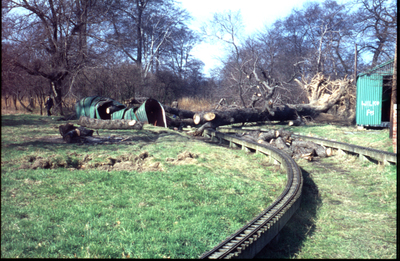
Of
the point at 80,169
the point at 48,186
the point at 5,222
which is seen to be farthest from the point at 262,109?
the point at 5,222

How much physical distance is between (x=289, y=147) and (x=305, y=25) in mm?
27430

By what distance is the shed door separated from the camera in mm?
17656

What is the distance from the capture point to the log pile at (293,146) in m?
10.4

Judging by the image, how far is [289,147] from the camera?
448 inches

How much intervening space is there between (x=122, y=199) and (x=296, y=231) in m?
2.53

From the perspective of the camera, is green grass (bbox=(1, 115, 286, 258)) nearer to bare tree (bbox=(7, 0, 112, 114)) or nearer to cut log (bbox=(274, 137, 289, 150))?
cut log (bbox=(274, 137, 289, 150))

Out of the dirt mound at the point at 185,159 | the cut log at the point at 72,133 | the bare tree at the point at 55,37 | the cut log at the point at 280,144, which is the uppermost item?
the bare tree at the point at 55,37

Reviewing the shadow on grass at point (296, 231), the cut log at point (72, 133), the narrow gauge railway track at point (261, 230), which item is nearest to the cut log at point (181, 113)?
the cut log at point (72, 133)

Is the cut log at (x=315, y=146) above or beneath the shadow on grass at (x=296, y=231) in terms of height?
above

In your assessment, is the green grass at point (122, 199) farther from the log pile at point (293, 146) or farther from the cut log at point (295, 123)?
the cut log at point (295, 123)

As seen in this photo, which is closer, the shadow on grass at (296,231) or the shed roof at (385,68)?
the shadow on grass at (296,231)

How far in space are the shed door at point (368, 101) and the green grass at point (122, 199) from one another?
1220 cm

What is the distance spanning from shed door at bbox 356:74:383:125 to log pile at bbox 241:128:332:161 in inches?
304

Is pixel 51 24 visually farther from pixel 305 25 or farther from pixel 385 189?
pixel 305 25
